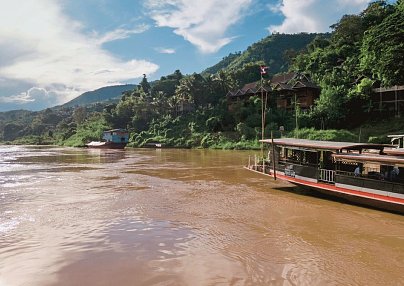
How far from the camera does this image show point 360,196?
1430 centimetres

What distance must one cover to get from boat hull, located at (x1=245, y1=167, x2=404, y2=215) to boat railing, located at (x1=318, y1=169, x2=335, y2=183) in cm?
25

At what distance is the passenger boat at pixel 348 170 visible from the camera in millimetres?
13445

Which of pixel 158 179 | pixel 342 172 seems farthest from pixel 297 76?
pixel 342 172

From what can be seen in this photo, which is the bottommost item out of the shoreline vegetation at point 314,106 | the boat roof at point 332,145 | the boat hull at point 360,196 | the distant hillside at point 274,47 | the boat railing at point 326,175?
the boat hull at point 360,196

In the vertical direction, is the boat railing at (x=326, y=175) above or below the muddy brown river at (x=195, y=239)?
above

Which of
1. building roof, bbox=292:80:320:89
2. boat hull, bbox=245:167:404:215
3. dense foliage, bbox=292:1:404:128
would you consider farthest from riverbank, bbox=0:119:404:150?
boat hull, bbox=245:167:404:215

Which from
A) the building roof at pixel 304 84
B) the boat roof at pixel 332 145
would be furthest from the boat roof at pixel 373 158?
the building roof at pixel 304 84

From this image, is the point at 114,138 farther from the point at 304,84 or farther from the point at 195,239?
the point at 195,239

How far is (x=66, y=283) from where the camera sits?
25.5 ft

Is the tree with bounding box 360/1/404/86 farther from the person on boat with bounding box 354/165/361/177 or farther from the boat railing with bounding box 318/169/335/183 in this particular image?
the person on boat with bounding box 354/165/361/177

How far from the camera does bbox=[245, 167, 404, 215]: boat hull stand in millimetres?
13195

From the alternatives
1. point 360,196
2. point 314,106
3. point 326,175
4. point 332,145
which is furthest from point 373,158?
point 314,106

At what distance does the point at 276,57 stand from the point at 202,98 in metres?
67.4

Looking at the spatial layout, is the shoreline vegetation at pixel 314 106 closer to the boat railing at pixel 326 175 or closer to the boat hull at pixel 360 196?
the boat railing at pixel 326 175
